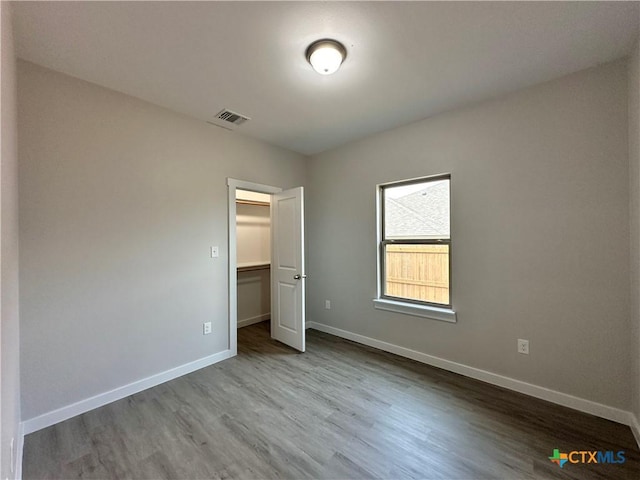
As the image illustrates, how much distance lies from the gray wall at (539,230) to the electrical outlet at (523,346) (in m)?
0.04

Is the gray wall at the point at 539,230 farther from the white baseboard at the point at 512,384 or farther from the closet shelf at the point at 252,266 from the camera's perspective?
the closet shelf at the point at 252,266

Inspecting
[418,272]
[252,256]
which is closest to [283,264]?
[252,256]

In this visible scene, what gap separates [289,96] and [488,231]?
2.21 m

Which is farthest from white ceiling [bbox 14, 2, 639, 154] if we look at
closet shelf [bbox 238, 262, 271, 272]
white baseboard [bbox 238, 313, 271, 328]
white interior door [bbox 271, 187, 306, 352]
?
white baseboard [bbox 238, 313, 271, 328]

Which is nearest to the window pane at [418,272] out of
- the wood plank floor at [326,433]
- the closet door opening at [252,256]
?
the wood plank floor at [326,433]

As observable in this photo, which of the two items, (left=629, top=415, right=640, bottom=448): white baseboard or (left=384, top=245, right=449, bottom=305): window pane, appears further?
(left=384, top=245, right=449, bottom=305): window pane

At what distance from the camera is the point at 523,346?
230 centimetres

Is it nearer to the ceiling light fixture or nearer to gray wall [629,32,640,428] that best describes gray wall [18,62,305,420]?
the ceiling light fixture

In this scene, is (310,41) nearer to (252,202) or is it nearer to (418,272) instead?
(418,272)

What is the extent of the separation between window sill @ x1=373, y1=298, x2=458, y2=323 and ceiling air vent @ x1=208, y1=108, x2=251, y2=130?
101 inches

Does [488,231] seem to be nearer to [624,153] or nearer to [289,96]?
[624,153]

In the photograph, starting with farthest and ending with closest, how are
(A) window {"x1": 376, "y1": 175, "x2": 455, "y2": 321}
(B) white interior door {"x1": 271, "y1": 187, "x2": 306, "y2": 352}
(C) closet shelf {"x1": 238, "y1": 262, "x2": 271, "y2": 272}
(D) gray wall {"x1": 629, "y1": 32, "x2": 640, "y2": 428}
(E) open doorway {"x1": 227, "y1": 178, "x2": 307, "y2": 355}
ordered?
(C) closet shelf {"x1": 238, "y1": 262, "x2": 271, "y2": 272} → (B) white interior door {"x1": 271, "y1": 187, "x2": 306, "y2": 352} → (E) open doorway {"x1": 227, "y1": 178, "x2": 307, "y2": 355} → (A) window {"x1": 376, "y1": 175, "x2": 455, "y2": 321} → (D) gray wall {"x1": 629, "y1": 32, "x2": 640, "y2": 428}

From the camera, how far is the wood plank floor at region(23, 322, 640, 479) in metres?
1.57

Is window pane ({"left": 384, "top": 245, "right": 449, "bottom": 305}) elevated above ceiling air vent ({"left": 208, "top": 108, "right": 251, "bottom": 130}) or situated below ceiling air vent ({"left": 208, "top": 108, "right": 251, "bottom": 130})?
below
